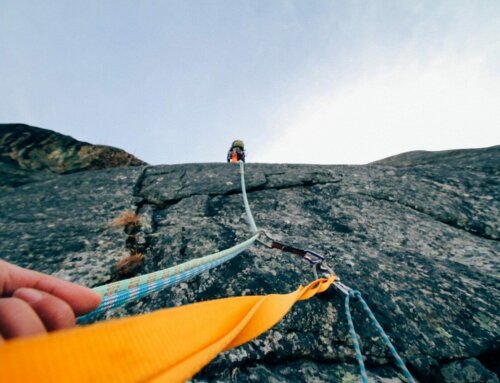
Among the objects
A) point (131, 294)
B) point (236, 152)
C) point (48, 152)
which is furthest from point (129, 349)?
point (48, 152)

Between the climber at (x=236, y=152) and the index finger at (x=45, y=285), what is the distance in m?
5.59

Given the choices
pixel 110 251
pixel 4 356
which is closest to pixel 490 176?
pixel 110 251

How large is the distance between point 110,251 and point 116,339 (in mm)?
2307

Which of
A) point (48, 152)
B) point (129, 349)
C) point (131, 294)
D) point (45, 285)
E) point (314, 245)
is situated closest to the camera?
point (129, 349)

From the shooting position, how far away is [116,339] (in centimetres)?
44

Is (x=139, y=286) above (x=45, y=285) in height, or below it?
below

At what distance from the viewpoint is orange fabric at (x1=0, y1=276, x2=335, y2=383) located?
34 centimetres

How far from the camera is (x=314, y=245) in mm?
2695

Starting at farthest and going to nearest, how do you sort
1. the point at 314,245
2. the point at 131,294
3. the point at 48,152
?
the point at 48,152, the point at 314,245, the point at 131,294

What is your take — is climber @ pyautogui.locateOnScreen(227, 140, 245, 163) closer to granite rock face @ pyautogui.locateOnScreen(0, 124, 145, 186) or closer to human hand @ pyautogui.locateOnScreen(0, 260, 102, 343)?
granite rock face @ pyautogui.locateOnScreen(0, 124, 145, 186)

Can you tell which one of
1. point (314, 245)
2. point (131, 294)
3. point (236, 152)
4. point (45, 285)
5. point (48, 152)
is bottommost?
point (314, 245)

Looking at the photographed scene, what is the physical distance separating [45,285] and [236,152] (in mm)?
5785

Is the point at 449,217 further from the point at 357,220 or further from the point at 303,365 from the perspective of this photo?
the point at 303,365

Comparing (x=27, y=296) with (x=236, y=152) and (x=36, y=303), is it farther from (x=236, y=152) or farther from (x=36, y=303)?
(x=236, y=152)
